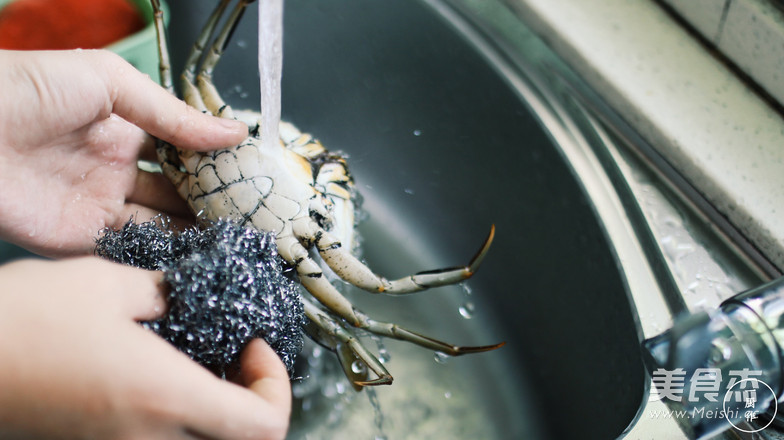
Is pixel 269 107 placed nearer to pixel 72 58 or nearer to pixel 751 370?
pixel 72 58

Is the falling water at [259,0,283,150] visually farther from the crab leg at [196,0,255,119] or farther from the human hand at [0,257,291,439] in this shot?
the human hand at [0,257,291,439]

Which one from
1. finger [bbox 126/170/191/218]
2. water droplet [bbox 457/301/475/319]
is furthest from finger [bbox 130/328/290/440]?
water droplet [bbox 457/301/475/319]

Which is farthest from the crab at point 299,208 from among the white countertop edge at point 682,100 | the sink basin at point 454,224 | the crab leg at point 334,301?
the white countertop edge at point 682,100

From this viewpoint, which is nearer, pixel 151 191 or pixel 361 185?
pixel 151 191

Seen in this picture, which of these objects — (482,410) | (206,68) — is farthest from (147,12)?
(482,410)

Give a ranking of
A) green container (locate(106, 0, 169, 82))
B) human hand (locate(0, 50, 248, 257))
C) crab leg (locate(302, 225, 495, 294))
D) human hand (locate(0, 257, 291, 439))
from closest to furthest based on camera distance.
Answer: human hand (locate(0, 257, 291, 439)) < human hand (locate(0, 50, 248, 257)) < crab leg (locate(302, 225, 495, 294)) < green container (locate(106, 0, 169, 82))
